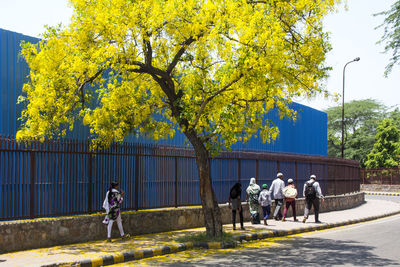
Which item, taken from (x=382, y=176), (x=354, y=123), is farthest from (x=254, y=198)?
(x=354, y=123)

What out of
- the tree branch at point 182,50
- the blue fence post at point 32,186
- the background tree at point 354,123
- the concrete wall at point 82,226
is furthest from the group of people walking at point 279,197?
the background tree at point 354,123

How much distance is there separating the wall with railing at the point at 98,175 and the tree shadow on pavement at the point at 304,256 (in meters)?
4.27

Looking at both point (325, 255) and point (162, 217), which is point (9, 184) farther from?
point (325, 255)

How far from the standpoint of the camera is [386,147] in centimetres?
6331

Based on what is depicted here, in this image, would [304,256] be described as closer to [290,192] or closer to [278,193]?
[290,192]

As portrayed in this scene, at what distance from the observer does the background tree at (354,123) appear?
71812 millimetres

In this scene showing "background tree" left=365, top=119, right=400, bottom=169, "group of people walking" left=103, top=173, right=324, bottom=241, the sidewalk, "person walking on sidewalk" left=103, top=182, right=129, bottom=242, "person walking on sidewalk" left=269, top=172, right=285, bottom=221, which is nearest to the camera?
the sidewalk

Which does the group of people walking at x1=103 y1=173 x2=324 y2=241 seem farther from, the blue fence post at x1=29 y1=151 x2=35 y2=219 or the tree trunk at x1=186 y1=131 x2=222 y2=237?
the tree trunk at x1=186 y1=131 x2=222 y2=237

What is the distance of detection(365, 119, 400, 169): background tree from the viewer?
62406mm

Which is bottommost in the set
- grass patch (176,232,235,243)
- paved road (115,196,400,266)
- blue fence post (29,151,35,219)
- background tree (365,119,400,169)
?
paved road (115,196,400,266)

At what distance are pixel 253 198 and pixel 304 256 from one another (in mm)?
6606

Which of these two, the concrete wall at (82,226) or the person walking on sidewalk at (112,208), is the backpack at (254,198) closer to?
the concrete wall at (82,226)

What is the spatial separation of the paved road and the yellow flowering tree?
6.30 feet

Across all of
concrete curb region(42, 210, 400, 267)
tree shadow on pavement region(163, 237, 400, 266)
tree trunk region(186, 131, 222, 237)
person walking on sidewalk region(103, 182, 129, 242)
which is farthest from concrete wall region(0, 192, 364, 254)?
tree shadow on pavement region(163, 237, 400, 266)
